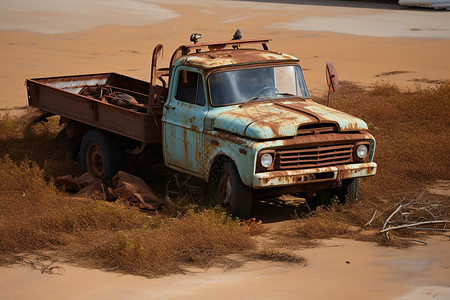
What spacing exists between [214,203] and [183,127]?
1.06 m

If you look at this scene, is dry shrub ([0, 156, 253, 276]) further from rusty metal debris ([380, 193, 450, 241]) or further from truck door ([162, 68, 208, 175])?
rusty metal debris ([380, 193, 450, 241])

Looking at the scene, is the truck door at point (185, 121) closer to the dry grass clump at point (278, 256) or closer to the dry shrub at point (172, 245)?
the dry shrub at point (172, 245)

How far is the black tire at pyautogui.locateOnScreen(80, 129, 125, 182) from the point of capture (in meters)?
10.5

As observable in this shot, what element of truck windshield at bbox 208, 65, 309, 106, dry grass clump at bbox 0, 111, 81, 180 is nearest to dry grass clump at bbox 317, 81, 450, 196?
truck windshield at bbox 208, 65, 309, 106

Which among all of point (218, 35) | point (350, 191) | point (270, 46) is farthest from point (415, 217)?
point (218, 35)

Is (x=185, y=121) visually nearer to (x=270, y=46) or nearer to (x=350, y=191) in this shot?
(x=350, y=191)

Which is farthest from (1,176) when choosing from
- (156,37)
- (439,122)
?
(156,37)

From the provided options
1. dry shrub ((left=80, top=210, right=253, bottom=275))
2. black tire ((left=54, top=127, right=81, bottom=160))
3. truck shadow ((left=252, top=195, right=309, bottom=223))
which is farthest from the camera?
black tire ((left=54, top=127, right=81, bottom=160))

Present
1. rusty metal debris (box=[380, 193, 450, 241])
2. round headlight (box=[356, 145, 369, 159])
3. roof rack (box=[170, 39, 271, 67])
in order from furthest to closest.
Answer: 1. roof rack (box=[170, 39, 271, 67])
2. round headlight (box=[356, 145, 369, 159])
3. rusty metal debris (box=[380, 193, 450, 241])

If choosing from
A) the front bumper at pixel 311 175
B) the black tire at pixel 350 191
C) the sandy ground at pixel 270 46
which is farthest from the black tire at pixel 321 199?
the sandy ground at pixel 270 46

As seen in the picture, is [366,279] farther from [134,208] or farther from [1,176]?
[1,176]

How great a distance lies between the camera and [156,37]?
1100 inches

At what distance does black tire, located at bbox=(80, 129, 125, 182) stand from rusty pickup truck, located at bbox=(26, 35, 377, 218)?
14 millimetres

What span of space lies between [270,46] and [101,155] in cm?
1627
